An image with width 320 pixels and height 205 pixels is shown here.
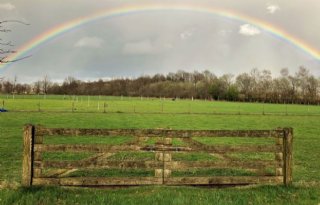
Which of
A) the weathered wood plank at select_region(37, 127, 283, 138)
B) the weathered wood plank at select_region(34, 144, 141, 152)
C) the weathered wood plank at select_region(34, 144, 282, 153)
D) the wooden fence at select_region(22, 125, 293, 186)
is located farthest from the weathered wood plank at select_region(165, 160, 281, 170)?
the weathered wood plank at select_region(34, 144, 141, 152)

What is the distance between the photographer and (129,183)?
8.54 meters

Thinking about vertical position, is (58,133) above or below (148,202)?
above

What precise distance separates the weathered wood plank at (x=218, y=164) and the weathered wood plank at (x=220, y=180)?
0.29m

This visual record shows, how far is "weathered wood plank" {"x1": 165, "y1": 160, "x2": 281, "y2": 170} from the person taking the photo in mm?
8594

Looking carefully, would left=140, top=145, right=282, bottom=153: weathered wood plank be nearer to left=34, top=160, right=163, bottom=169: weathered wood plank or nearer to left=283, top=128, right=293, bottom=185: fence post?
left=283, top=128, right=293, bottom=185: fence post

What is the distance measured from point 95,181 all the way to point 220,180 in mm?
3107

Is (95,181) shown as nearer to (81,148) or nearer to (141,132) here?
(81,148)

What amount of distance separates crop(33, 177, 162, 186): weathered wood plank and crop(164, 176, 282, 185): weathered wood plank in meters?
0.43

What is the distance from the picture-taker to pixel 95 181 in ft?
27.8

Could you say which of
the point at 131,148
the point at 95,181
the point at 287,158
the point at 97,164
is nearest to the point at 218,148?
the point at 287,158

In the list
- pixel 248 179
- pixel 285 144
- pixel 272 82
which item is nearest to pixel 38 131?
pixel 248 179

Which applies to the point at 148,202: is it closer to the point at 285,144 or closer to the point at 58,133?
the point at 58,133

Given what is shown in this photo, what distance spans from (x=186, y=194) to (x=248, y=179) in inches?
72.6

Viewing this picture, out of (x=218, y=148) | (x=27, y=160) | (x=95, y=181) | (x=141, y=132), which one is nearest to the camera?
(x=27, y=160)
